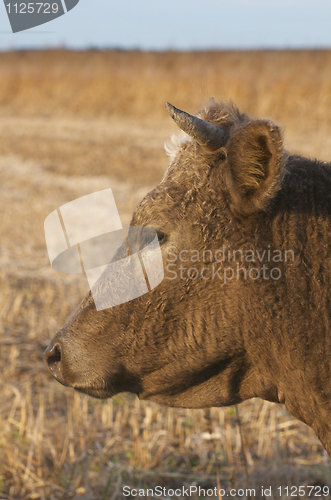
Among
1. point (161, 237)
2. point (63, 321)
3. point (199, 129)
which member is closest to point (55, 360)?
point (161, 237)

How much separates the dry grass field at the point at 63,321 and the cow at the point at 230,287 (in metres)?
0.36

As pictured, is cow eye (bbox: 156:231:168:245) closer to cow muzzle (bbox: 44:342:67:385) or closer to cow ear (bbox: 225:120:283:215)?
cow ear (bbox: 225:120:283:215)

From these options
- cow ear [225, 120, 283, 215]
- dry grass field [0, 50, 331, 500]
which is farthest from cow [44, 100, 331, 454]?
dry grass field [0, 50, 331, 500]

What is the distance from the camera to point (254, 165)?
1890mm

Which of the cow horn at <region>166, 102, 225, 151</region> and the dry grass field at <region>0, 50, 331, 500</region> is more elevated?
the cow horn at <region>166, 102, 225, 151</region>

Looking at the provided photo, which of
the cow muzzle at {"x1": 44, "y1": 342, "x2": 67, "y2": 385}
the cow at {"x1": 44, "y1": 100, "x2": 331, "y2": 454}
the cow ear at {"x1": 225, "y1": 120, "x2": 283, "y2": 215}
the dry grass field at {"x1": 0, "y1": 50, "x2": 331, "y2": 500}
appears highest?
the cow ear at {"x1": 225, "y1": 120, "x2": 283, "y2": 215}

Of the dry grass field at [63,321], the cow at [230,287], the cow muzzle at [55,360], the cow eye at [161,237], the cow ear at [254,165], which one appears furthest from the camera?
the dry grass field at [63,321]

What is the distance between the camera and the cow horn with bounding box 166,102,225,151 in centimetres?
186

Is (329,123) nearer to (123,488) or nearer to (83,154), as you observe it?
(83,154)

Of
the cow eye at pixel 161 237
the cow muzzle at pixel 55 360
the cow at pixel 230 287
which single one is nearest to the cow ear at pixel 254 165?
the cow at pixel 230 287

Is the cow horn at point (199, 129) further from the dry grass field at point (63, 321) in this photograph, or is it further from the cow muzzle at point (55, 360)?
the cow muzzle at point (55, 360)

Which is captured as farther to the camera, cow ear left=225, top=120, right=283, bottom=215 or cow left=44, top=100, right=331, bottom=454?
cow left=44, top=100, right=331, bottom=454

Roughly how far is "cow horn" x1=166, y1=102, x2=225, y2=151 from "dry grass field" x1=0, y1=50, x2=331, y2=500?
0.34m

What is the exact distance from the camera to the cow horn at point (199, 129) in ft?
6.10
